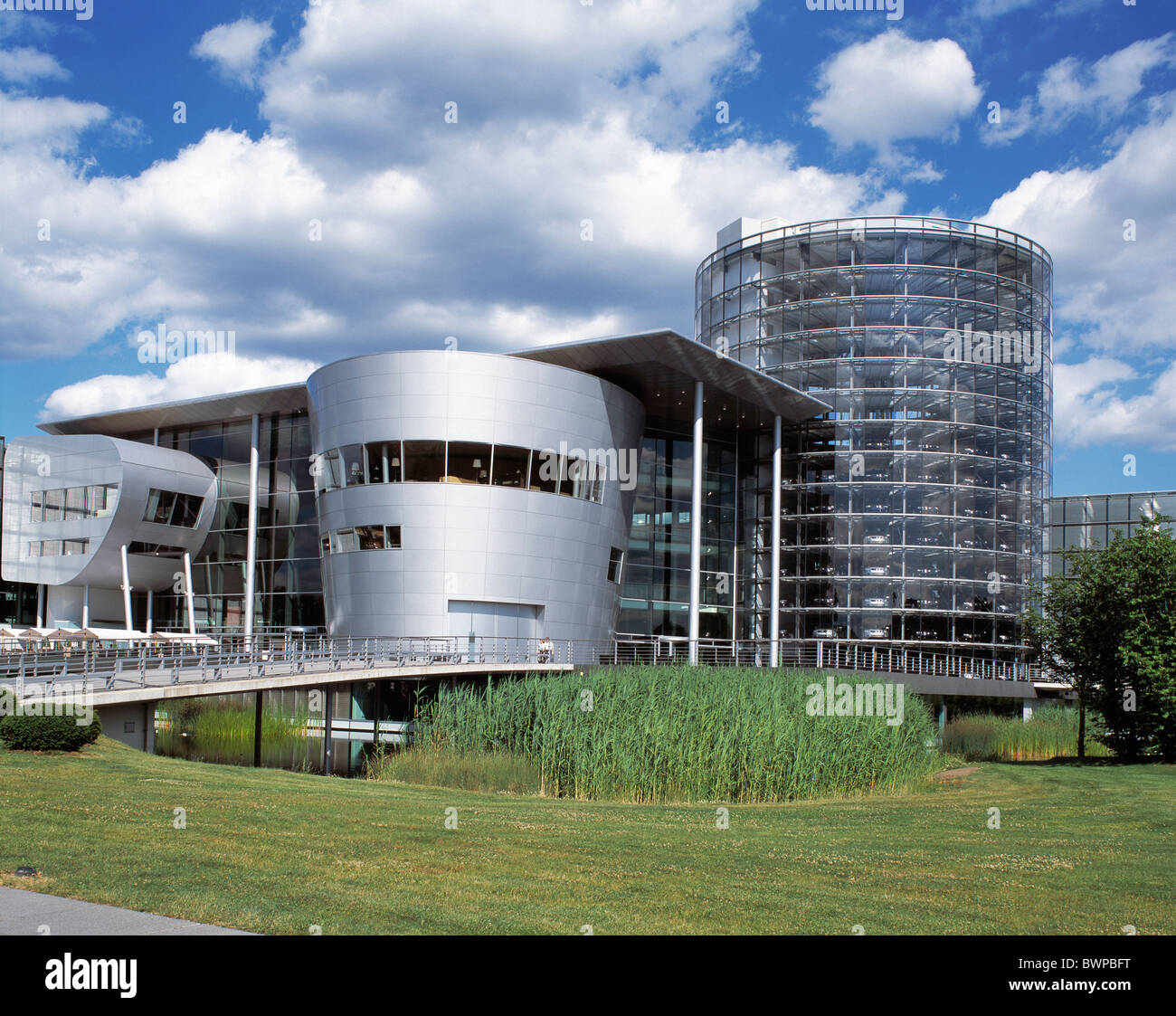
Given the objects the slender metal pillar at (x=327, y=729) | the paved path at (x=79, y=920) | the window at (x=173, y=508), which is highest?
the window at (x=173, y=508)

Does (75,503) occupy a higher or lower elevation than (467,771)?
Answer: higher

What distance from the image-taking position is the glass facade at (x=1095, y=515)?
67.2 metres

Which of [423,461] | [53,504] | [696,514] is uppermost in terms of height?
[423,461]

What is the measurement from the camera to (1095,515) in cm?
6975

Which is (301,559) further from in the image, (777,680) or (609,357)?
(777,680)

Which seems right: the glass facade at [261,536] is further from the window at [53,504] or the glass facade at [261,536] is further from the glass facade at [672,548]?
the glass facade at [672,548]

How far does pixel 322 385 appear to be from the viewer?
38.2 metres

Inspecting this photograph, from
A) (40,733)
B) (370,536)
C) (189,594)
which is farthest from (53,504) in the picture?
(40,733)

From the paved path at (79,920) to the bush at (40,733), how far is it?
10598 mm

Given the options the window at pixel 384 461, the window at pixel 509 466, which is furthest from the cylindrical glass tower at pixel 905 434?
the window at pixel 384 461

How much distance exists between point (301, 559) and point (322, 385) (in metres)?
10.2

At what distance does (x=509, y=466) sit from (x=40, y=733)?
2060 cm

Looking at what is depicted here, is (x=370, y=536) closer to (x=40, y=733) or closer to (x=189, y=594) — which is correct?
(x=189, y=594)
